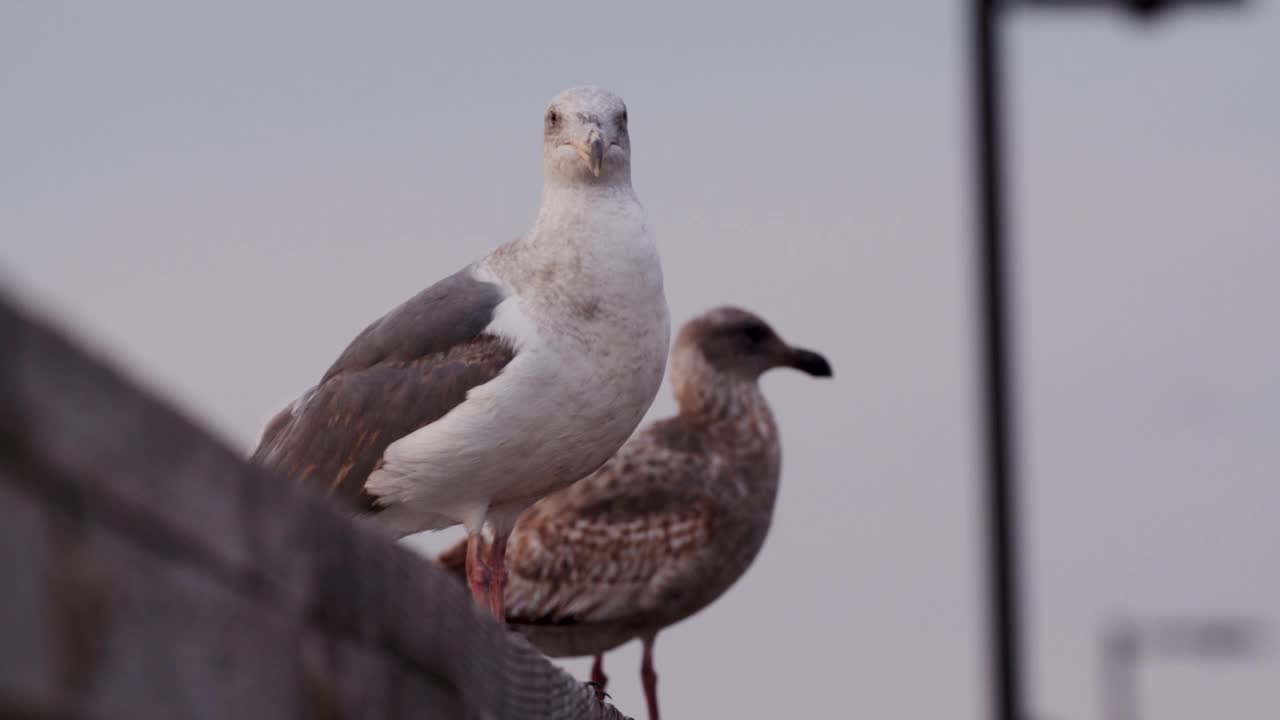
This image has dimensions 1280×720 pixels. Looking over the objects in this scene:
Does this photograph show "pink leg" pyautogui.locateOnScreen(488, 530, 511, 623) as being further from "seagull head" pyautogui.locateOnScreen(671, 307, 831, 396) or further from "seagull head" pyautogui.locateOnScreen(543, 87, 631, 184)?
"seagull head" pyautogui.locateOnScreen(671, 307, 831, 396)

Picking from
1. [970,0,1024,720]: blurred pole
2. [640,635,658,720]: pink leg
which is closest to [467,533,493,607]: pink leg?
[970,0,1024,720]: blurred pole

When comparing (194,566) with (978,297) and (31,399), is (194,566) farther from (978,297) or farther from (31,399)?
(978,297)

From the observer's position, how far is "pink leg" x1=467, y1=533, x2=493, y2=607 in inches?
327

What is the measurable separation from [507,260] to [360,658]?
5.16 meters

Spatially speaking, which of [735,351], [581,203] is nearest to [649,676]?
[735,351]

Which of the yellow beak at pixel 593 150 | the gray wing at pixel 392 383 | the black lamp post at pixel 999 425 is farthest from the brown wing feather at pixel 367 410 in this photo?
the black lamp post at pixel 999 425

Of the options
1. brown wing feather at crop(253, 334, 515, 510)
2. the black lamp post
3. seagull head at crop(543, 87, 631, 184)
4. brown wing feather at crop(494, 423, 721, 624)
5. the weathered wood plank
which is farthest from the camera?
brown wing feather at crop(494, 423, 721, 624)

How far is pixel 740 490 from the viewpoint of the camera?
12.3m

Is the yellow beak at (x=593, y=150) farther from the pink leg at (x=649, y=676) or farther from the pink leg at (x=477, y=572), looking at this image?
the pink leg at (x=649, y=676)

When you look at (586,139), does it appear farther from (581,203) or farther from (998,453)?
(998,453)

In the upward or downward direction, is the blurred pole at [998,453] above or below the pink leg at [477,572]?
above

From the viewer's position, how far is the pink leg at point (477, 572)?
830cm

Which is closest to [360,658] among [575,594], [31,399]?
[31,399]

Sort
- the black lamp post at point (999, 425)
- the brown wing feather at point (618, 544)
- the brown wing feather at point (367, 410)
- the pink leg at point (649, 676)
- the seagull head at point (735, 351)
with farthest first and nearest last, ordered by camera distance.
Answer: the seagull head at point (735, 351) < the pink leg at point (649, 676) < the brown wing feather at point (618, 544) < the brown wing feather at point (367, 410) < the black lamp post at point (999, 425)
